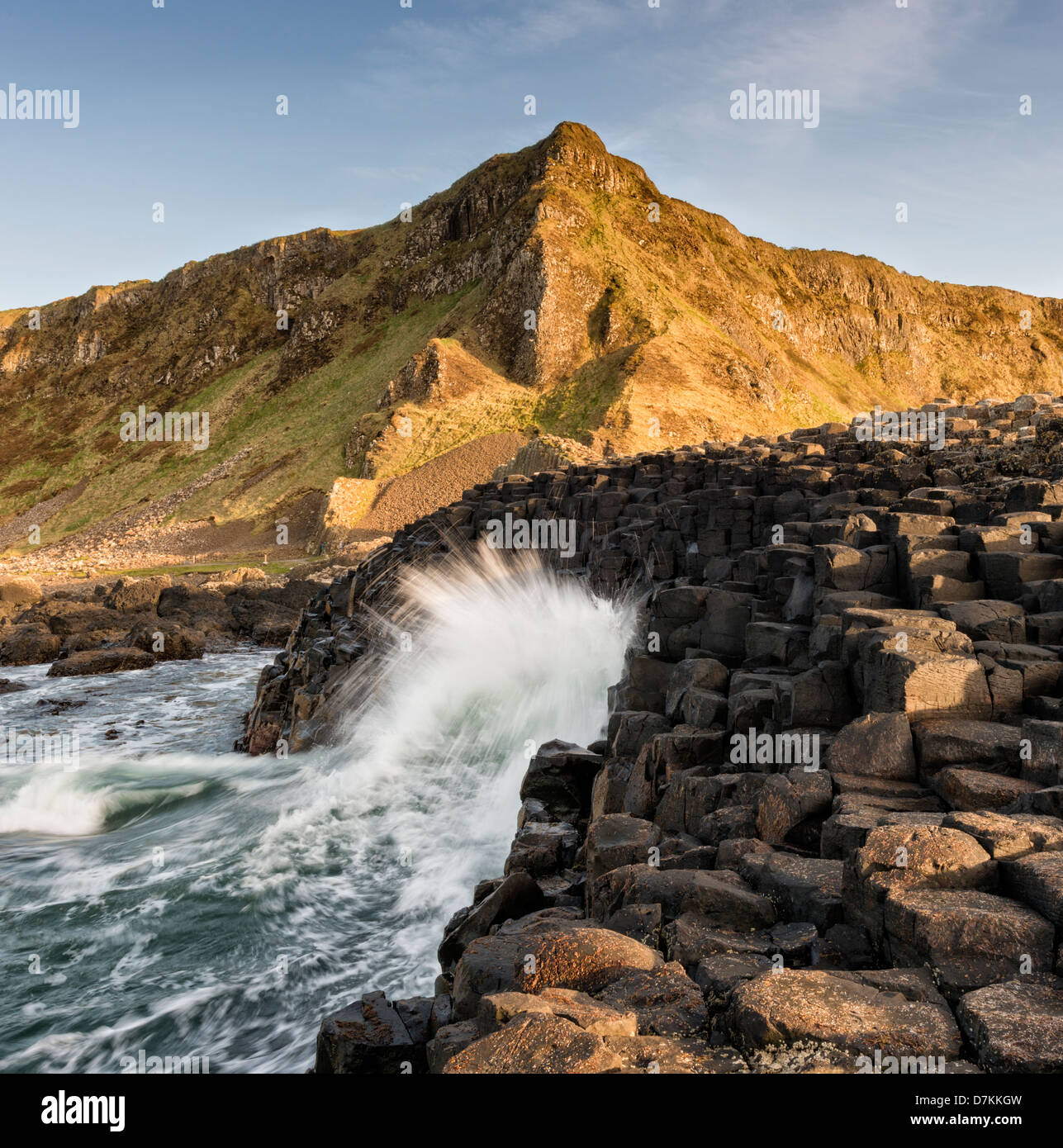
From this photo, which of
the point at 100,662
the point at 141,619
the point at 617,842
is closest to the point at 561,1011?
the point at 617,842

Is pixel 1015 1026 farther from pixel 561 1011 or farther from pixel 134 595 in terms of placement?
pixel 134 595

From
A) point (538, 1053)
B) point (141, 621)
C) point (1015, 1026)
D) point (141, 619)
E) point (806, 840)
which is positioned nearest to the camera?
point (1015, 1026)

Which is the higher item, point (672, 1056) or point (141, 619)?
point (141, 619)

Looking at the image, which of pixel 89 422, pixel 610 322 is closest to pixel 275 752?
pixel 610 322

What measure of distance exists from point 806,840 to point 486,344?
6806 centimetres

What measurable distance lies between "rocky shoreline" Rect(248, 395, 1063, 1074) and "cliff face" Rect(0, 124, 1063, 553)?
1800 inches

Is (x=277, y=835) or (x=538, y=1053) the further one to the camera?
(x=277, y=835)

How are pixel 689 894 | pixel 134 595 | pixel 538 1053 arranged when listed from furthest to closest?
pixel 134 595 → pixel 689 894 → pixel 538 1053

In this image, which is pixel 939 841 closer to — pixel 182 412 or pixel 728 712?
Result: pixel 728 712

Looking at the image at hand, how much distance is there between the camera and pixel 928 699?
25.1 ft

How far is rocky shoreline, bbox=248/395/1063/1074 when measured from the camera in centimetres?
416

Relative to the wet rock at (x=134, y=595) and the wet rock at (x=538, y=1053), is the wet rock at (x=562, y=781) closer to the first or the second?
the wet rock at (x=538, y=1053)

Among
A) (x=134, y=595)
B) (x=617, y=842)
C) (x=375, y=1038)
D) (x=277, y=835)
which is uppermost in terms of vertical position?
(x=134, y=595)

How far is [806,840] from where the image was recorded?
22.2ft
